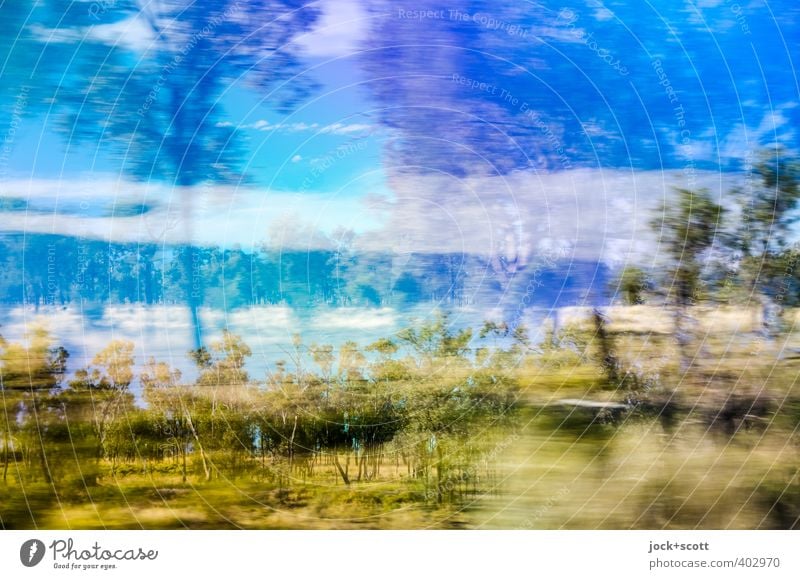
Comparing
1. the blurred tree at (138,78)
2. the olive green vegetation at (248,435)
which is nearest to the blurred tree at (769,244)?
the olive green vegetation at (248,435)

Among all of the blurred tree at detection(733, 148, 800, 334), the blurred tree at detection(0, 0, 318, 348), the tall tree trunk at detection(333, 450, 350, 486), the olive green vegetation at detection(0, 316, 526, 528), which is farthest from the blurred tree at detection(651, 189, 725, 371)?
the blurred tree at detection(0, 0, 318, 348)

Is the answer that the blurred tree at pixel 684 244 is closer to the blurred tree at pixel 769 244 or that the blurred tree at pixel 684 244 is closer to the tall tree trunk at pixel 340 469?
the blurred tree at pixel 769 244

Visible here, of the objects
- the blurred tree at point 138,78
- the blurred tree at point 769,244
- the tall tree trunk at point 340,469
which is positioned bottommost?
the tall tree trunk at point 340,469

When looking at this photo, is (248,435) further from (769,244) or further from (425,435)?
(769,244)

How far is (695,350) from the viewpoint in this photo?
166 inches

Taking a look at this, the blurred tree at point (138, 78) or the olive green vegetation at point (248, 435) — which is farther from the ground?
the blurred tree at point (138, 78)

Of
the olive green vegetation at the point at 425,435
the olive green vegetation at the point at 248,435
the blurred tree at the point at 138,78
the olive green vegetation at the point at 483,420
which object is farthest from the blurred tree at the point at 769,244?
the blurred tree at the point at 138,78

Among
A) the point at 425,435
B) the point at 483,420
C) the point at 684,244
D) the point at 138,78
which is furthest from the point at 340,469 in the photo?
the point at 138,78

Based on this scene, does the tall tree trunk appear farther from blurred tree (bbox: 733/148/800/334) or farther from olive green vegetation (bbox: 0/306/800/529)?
blurred tree (bbox: 733/148/800/334)

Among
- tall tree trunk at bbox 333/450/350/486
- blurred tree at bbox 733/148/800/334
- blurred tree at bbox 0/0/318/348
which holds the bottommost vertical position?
tall tree trunk at bbox 333/450/350/486

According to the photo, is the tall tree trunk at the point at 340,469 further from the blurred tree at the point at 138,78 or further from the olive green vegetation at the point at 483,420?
the blurred tree at the point at 138,78
